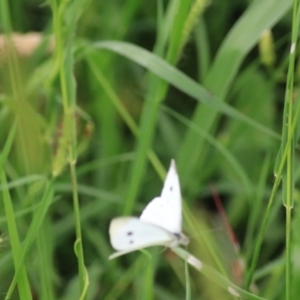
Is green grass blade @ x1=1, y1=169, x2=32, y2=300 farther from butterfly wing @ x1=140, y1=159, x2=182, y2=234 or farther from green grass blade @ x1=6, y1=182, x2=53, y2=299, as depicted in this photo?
butterfly wing @ x1=140, y1=159, x2=182, y2=234

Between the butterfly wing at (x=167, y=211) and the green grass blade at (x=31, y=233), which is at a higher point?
the butterfly wing at (x=167, y=211)

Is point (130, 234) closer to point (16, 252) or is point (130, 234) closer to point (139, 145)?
point (16, 252)

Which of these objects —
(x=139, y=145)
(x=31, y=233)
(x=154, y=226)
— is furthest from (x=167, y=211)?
(x=139, y=145)

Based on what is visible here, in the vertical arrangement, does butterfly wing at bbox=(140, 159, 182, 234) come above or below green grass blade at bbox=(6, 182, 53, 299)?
above

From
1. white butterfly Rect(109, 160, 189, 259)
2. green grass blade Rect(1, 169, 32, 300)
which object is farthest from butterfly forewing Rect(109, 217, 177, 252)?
green grass blade Rect(1, 169, 32, 300)

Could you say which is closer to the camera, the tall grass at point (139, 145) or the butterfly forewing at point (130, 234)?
the butterfly forewing at point (130, 234)

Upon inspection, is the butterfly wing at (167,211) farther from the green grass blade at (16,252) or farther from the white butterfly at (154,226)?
the green grass blade at (16,252)

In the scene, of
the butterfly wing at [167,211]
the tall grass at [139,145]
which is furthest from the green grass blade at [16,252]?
the butterfly wing at [167,211]

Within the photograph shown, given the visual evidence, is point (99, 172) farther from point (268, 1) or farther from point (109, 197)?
point (268, 1)
